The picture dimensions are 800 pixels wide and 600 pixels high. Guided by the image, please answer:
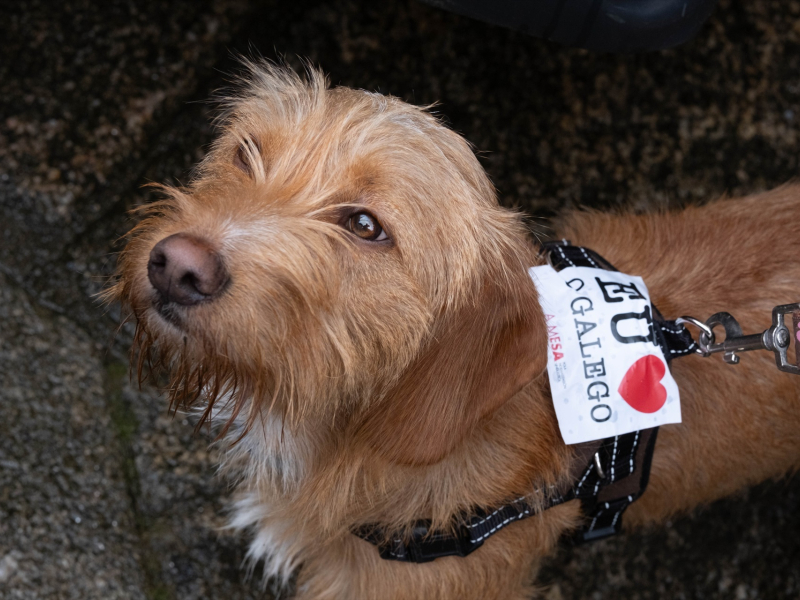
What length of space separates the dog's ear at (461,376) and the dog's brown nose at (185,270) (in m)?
0.60

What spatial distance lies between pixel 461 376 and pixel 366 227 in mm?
488

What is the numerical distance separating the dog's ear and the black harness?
0.41 metres

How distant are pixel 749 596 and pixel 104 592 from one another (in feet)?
9.99

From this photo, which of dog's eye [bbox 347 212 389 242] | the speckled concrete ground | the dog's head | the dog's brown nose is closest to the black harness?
the dog's head

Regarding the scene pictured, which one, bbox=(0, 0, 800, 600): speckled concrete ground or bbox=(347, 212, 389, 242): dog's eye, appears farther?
bbox=(0, 0, 800, 600): speckled concrete ground

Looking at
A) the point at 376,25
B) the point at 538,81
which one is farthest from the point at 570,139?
the point at 376,25

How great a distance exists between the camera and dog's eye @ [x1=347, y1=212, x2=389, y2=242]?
1.88 metres

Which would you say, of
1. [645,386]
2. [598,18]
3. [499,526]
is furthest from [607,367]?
[598,18]

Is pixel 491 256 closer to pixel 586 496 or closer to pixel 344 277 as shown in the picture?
pixel 344 277

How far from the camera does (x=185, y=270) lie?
158cm

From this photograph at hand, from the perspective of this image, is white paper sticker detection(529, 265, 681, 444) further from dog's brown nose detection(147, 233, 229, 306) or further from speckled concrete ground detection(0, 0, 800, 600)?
speckled concrete ground detection(0, 0, 800, 600)

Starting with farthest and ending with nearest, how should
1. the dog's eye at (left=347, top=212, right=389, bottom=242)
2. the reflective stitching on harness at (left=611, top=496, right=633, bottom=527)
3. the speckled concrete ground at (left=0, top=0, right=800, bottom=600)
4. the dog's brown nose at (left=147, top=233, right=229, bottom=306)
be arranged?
the speckled concrete ground at (left=0, top=0, right=800, bottom=600) < the reflective stitching on harness at (left=611, top=496, right=633, bottom=527) < the dog's eye at (left=347, top=212, right=389, bottom=242) < the dog's brown nose at (left=147, top=233, right=229, bottom=306)

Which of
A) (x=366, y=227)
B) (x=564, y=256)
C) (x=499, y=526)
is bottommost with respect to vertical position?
(x=499, y=526)

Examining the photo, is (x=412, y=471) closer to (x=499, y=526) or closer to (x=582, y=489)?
(x=499, y=526)
